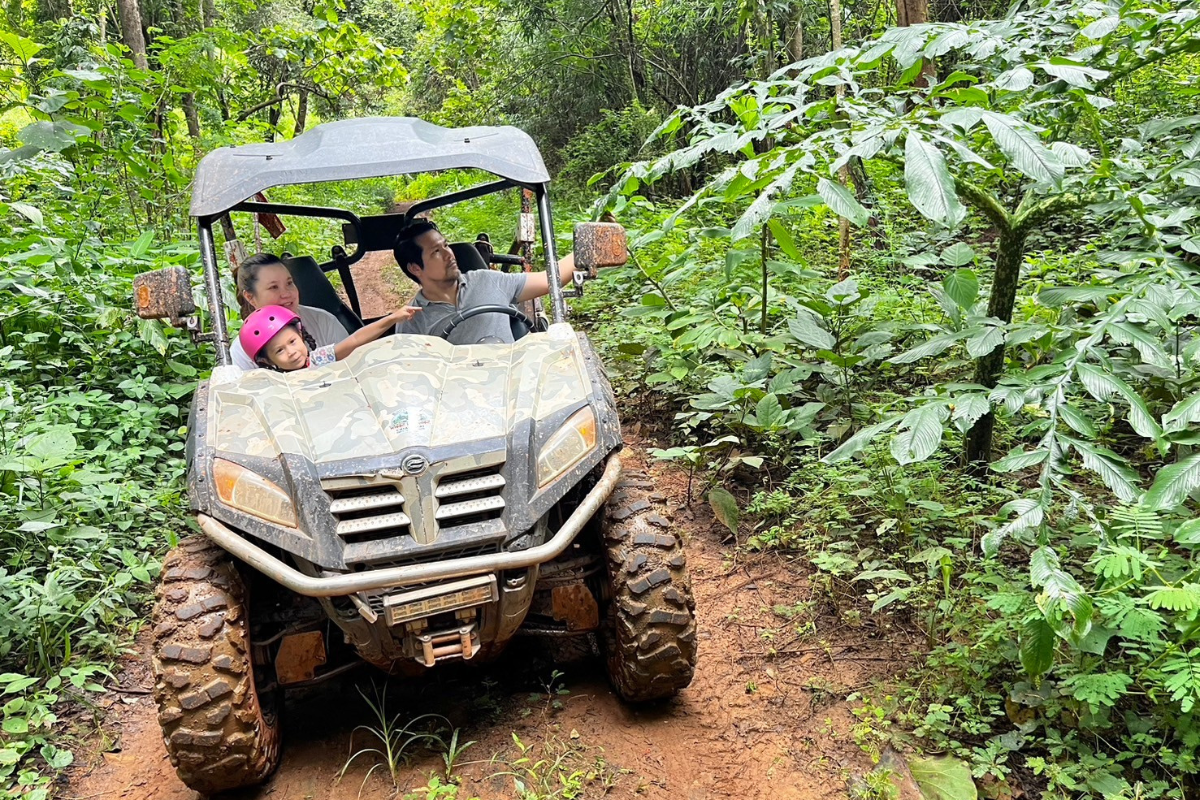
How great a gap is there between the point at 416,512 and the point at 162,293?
1585 millimetres

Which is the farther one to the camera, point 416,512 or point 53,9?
point 53,9

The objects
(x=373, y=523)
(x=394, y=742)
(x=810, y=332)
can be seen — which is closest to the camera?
(x=373, y=523)

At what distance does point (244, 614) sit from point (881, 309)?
13.3ft

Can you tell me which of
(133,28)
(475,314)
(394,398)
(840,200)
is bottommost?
(394,398)

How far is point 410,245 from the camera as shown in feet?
14.5

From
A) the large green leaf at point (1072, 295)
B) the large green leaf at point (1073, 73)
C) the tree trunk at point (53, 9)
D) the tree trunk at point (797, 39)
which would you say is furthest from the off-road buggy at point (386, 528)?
the tree trunk at point (53, 9)

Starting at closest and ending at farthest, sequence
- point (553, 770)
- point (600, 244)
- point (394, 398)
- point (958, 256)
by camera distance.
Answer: point (553, 770) < point (394, 398) < point (600, 244) < point (958, 256)

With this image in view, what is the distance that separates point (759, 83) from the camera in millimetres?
3740

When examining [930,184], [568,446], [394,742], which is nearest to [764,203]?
[930,184]

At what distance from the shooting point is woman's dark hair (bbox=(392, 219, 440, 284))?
4.37 meters

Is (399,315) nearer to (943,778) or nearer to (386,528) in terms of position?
(386,528)

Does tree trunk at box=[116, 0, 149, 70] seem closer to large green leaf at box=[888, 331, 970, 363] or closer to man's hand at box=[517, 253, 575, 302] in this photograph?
man's hand at box=[517, 253, 575, 302]

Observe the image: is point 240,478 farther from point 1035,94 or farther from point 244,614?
point 1035,94

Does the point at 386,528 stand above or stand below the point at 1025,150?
below
